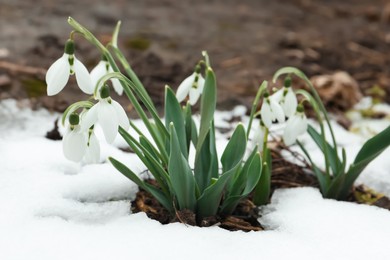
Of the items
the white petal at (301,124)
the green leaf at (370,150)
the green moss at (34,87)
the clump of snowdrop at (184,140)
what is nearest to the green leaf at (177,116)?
the clump of snowdrop at (184,140)

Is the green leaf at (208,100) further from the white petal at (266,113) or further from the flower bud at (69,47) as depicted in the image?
the flower bud at (69,47)

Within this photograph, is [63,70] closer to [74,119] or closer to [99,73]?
[74,119]

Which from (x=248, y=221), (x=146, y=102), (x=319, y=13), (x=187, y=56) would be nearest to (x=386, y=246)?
(x=248, y=221)

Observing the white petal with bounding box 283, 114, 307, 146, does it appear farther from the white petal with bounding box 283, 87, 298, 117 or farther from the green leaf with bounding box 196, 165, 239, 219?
the green leaf with bounding box 196, 165, 239, 219

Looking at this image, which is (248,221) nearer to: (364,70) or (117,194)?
(117,194)

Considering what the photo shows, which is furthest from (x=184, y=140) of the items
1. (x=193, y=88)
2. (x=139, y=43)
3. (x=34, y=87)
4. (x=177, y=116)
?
(x=139, y=43)
